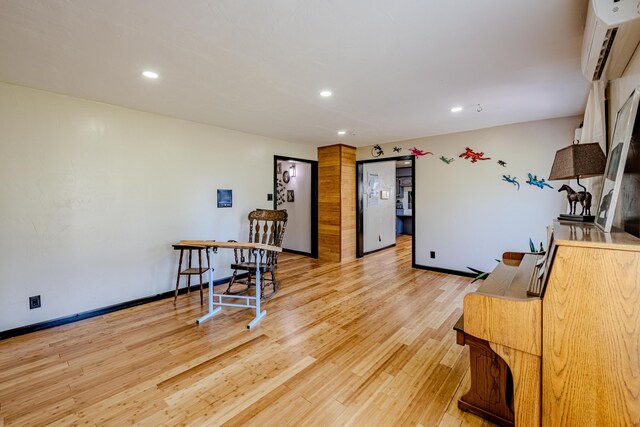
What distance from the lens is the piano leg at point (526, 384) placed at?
48.0 inches

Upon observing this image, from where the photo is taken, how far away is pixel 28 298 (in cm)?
274

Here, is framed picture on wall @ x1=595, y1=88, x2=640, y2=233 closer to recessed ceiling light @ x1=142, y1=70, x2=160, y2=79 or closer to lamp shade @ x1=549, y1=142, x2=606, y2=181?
lamp shade @ x1=549, y1=142, x2=606, y2=181

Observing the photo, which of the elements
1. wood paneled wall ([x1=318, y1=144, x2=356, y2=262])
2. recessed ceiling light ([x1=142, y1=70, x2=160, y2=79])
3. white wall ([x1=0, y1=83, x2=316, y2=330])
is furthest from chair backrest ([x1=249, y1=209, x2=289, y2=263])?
recessed ceiling light ([x1=142, y1=70, x2=160, y2=79])

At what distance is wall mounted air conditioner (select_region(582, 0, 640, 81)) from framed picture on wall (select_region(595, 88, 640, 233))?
0.36 metres

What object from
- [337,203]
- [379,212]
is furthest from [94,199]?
[379,212]

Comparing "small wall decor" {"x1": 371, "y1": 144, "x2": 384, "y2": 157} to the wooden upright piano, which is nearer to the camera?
the wooden upright piano

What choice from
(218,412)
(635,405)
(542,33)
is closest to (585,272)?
(635,405)

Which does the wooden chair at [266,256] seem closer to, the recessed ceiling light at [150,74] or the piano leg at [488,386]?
the recessed ceiling light at [150,74]

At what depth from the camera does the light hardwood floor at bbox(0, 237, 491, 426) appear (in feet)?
5.62

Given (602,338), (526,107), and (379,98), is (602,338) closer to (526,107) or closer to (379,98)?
(379,98)

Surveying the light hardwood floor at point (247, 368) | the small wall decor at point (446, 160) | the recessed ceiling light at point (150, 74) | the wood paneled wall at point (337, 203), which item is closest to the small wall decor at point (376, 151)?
the wood paneled wall at point (337, 203)

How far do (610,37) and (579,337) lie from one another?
1.60m

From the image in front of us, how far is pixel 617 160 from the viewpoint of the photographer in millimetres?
1385

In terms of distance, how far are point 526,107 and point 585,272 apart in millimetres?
3098
